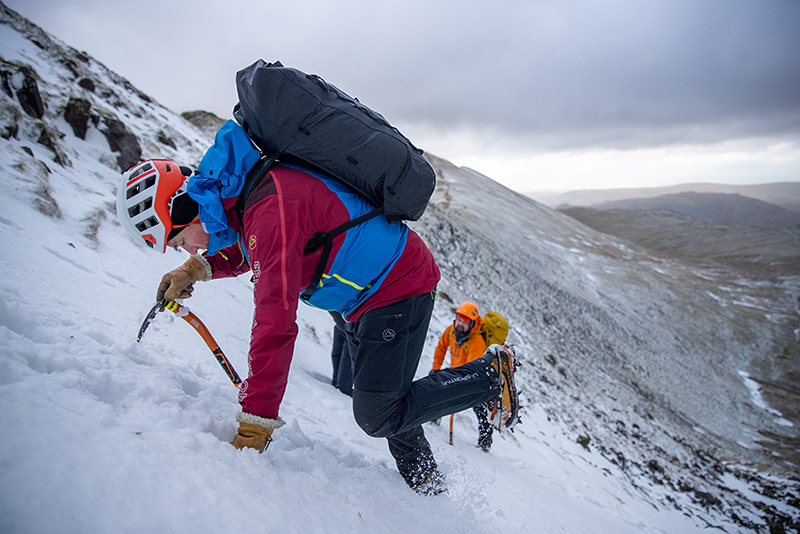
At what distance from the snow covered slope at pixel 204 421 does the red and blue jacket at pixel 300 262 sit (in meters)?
0.52

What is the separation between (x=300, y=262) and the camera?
2.18 metres

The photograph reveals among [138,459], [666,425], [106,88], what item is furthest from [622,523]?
[106,88]

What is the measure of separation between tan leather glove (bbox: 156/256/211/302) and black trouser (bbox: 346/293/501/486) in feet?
4.29

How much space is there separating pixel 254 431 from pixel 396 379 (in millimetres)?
963

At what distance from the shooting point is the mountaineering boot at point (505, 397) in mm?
3484

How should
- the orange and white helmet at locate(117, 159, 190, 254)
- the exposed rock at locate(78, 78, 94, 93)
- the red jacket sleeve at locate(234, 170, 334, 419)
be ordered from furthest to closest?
the exposed rock at locate(78, 78, 94, 93), the orange and white helmet at locate(117, 159, 190, 254), the red jacket sleeve at locate(234, 170, 334, 419)

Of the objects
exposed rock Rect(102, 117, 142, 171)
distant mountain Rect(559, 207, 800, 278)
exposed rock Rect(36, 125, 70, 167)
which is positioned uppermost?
exposed rock Rect(102, 117, 142, 171)

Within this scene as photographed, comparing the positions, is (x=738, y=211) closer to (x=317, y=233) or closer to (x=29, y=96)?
(x=317, y=233)

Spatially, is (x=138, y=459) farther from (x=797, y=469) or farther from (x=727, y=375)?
(x=727, y=375)

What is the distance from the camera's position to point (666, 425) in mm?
14062

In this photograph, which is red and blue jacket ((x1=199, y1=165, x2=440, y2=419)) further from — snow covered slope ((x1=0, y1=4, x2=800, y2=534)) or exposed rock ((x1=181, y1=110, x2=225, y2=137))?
exposed rock ((x1=181, y1=110, x2=225, y2=137))

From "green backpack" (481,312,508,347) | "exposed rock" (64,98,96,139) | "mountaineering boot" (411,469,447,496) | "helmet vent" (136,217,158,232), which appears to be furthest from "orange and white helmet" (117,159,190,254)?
"exposed rock" (64,98,96,139)

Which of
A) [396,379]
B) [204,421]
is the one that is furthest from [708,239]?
[204,421]

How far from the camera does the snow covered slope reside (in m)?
1.64
